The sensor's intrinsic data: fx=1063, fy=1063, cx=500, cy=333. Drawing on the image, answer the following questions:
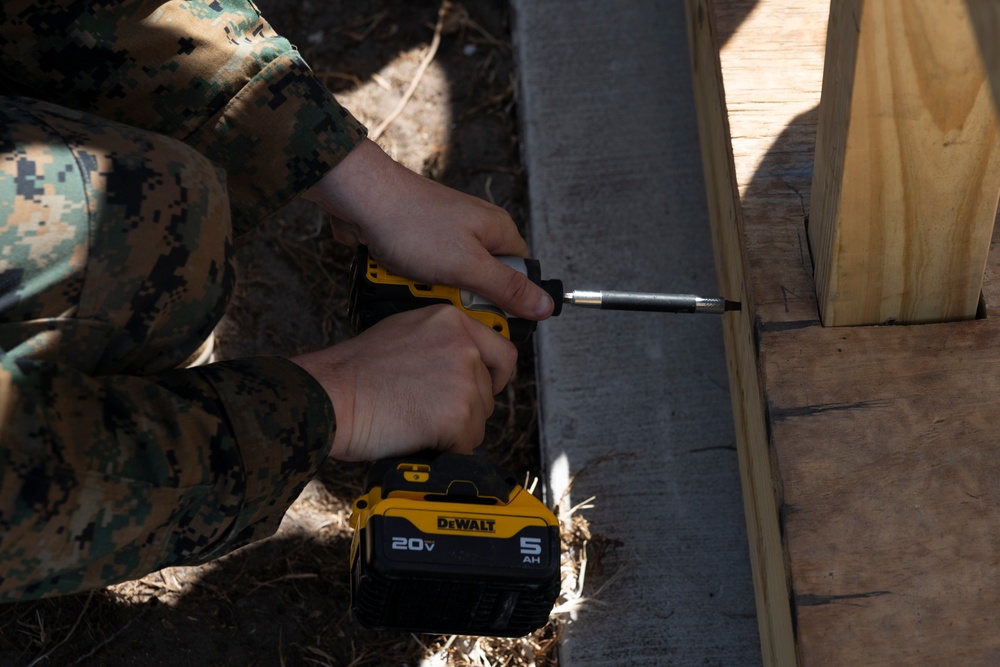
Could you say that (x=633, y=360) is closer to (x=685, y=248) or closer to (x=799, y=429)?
(x=685, y=248)

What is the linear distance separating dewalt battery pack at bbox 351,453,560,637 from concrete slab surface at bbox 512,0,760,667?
1.77ft

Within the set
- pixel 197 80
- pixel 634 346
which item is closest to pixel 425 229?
pixel 197 80

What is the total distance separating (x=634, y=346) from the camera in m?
2.53

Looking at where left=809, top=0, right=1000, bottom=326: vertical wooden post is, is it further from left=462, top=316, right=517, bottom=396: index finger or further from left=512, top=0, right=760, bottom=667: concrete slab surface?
left=512, top=0, right=760, bottom=667: concrete slab surface

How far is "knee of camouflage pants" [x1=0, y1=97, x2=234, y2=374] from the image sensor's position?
1458 mm

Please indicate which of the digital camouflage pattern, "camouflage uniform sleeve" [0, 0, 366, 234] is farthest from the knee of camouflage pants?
"camouflage uniform sleeve" [0, 0, 366, 234]

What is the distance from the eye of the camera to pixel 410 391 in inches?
69.3

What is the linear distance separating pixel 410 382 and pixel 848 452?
2.31 ft

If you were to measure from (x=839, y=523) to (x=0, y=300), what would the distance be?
4.05 feet

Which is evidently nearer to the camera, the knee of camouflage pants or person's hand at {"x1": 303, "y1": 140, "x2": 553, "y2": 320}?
the knee of camouflage pants

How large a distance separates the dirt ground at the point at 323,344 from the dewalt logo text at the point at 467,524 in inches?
24.9

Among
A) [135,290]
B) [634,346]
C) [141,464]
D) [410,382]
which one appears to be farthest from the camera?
[634,346]

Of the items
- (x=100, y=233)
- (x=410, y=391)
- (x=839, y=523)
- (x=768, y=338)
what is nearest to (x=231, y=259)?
(x=100, y=233)

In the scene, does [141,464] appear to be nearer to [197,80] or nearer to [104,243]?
[104,243]
